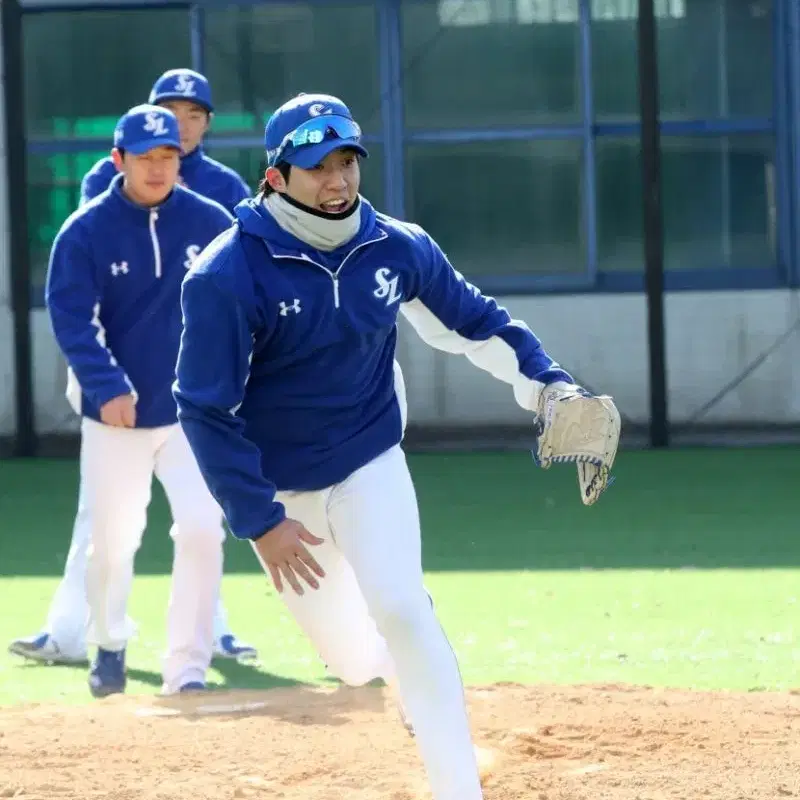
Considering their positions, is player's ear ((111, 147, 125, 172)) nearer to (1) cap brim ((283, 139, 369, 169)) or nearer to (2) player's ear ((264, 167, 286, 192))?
(2) player's ear ((264, 167, 286, 192))

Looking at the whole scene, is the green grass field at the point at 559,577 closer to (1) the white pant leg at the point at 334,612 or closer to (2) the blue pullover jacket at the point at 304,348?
(1) the white pant leg at the point at 334,612

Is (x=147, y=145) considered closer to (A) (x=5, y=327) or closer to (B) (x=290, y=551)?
(B) (x=290, y=551)

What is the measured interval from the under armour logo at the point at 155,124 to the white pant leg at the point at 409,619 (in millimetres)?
2186

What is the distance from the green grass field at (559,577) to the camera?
7.19 meters

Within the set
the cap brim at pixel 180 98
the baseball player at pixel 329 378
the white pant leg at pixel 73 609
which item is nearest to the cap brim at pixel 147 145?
the cap brim at pixel 180 98

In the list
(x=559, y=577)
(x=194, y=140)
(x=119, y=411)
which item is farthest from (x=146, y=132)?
(x=559, y=577)

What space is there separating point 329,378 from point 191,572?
2.11m

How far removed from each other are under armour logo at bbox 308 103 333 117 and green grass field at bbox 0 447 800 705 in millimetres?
2809

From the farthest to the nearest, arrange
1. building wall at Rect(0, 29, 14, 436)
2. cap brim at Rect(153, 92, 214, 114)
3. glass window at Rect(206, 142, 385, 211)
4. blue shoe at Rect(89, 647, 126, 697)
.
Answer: glass window at Rect(206, 142, 385, 211) → building wall at Rect(0, 29, 14, 436) → cap brim at Rect(153, 92, 214, 114) → blue shoe at Rect(89, 647, 126, 697)

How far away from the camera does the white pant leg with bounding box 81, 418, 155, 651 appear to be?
273 inches

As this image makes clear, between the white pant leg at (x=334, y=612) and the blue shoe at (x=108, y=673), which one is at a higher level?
the white pant leg at (x=334, y=612)

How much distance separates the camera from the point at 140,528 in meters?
7.09

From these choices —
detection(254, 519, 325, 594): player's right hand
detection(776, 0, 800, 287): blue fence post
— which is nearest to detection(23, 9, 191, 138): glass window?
detection(776, 0, 800, 287): blue fence post

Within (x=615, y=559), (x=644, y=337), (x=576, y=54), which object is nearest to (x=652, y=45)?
(x=576, y=54)
